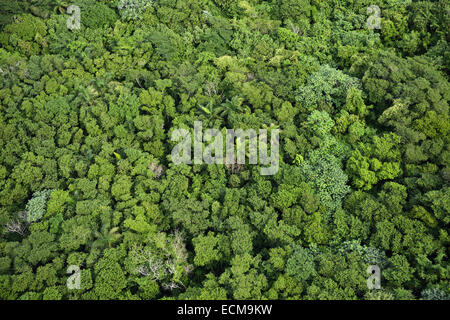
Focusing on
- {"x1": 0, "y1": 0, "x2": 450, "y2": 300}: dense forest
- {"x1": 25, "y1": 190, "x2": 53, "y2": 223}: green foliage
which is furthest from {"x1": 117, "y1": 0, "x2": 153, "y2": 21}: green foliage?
{"x1": 25, "y1": 190, "x2": 53, "y2": 223}: green foliage

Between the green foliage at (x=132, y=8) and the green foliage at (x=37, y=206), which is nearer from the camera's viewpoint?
the green foliage at (x=37, y=206)

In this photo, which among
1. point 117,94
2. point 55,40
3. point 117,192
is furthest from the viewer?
point 55,40

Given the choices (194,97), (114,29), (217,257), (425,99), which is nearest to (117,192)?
(217,257)

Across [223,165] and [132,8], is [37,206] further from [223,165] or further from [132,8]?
[132,8]

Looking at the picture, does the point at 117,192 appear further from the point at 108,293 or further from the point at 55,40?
the point at 55,40

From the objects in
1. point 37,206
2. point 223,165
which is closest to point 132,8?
point 223,165

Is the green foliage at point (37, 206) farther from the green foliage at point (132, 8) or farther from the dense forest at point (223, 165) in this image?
the green foliage at point (132, 8)

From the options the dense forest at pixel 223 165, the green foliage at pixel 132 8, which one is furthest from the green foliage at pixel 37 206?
the green foliage at pixel 132 8

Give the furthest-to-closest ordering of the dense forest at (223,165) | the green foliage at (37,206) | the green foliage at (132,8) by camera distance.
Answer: the green foliage at (132,8) → the green foliage at (37,206) → the dense forest at (223,165)
